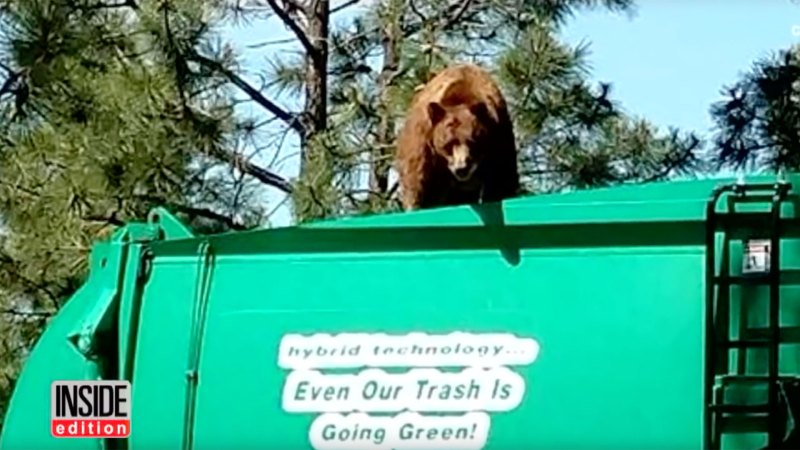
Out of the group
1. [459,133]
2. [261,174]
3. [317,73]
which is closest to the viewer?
[459,133]

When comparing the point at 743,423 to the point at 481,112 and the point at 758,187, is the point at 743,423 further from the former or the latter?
the point at 481,112

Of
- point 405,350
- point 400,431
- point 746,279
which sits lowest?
point 400,431

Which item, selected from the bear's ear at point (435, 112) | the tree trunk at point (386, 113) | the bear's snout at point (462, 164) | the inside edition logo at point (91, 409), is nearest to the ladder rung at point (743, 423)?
the inside edition logo at point (91, 409)

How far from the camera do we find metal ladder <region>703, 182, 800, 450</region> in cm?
270

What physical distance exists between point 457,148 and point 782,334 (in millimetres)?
2630

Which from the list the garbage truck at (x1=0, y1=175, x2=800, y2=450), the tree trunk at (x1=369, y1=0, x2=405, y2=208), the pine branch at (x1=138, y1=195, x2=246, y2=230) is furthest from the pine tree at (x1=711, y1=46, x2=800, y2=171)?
the garbage truck at (x1=0, y1=175, x2=800, y2=450)

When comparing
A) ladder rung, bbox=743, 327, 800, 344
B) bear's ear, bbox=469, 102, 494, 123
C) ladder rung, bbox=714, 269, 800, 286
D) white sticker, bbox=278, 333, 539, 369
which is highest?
bear's ear, bbox=469, 102, 494, 123

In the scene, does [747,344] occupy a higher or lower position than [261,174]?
lower

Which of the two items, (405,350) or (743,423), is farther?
(405,350)

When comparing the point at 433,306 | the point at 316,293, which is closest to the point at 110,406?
the point at 316,293

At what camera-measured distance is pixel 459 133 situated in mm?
5340

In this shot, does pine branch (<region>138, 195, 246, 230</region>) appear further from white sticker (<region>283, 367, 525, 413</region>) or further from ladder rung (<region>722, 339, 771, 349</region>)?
ladder rung (<region>722, 339, 771, 349</region>)

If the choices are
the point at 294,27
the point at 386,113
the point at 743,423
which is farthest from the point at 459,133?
the point at 743,423

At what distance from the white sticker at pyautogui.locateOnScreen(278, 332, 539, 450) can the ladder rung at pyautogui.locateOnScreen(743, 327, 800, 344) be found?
1.23 feet
